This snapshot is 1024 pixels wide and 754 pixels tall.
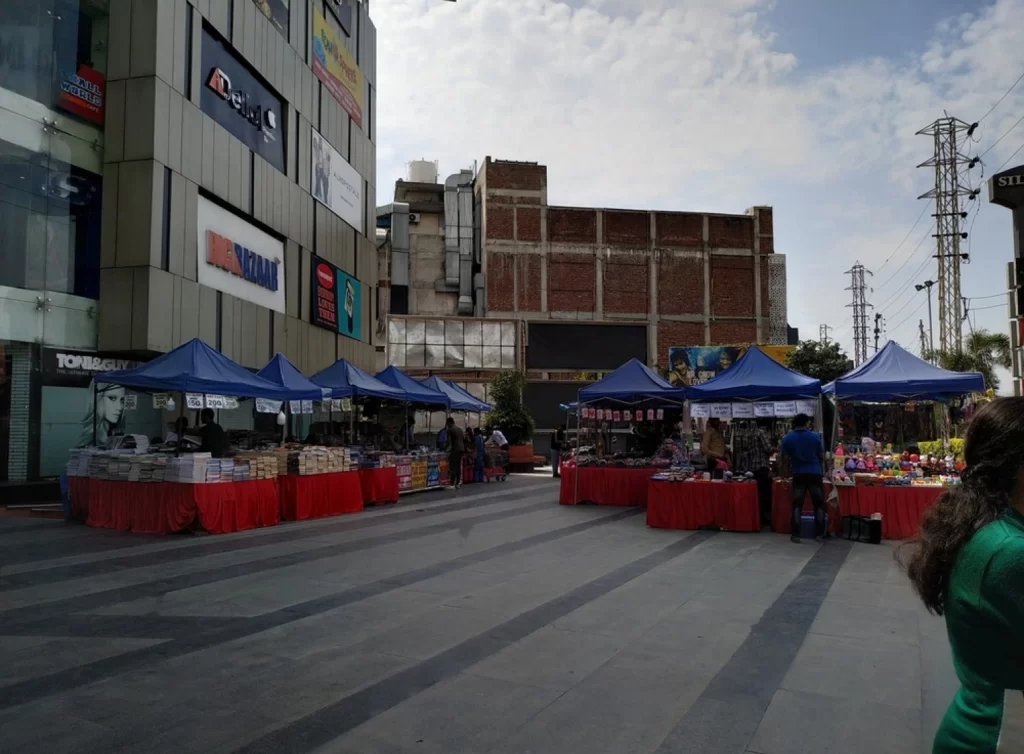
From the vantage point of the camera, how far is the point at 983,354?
116ft

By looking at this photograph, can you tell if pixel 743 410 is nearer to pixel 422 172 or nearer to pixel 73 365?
pixel 73 365

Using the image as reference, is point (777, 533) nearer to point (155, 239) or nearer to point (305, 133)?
point (155, 239)

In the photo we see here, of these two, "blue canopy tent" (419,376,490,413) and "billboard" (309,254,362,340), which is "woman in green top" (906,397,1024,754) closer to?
"blue canopy tent" (419,376,490,413)

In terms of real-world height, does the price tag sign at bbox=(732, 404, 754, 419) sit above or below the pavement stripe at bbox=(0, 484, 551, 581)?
above

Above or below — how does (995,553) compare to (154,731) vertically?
above

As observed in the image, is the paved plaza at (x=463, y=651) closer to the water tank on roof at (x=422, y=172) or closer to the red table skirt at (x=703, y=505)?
the red table skirt at (x=703, y=505)

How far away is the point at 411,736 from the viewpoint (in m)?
3.93

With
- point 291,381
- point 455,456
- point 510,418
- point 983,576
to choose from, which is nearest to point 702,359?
point 510,418

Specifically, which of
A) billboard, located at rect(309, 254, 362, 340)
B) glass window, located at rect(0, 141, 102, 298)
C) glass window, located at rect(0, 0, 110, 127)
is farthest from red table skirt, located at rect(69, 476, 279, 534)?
billboard, located at rect(309, 254, 362, 340)

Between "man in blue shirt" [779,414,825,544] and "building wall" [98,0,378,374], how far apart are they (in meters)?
13.2

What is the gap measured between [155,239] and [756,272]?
133ft

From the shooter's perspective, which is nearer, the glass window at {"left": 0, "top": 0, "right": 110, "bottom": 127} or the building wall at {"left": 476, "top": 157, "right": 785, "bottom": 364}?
the glass window at {"left": 0, "top": 0, "right": 110, "bottom": 127}

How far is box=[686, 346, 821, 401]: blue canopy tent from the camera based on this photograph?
1284 centimetres

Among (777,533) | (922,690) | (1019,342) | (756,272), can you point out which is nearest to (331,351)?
(777,533)
